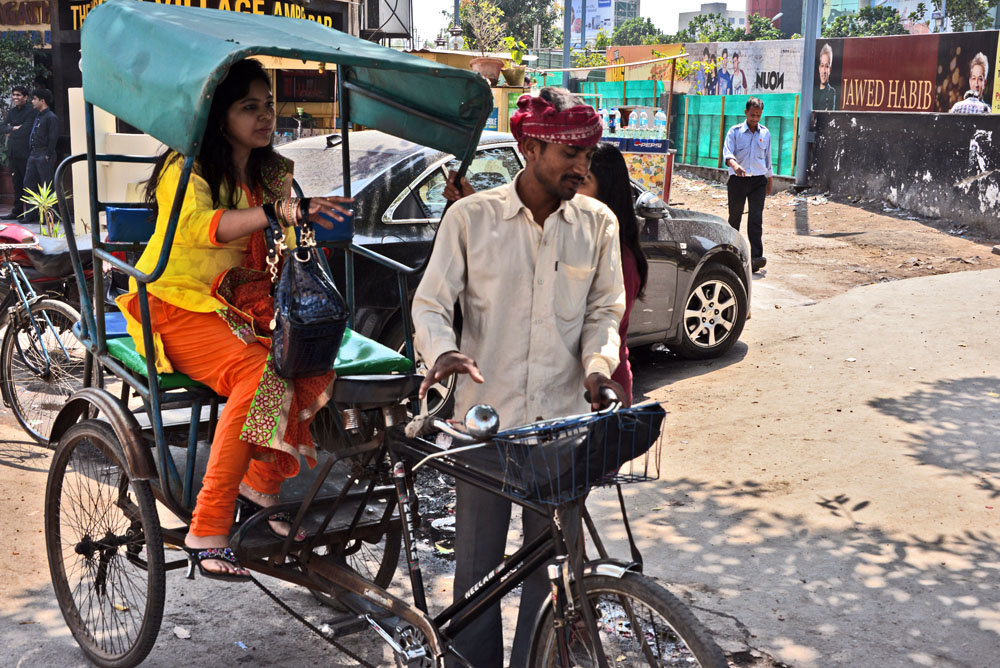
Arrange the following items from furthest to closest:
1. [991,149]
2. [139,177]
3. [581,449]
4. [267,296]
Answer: [991,149] < [139,177] < [267,296] < [581,449]

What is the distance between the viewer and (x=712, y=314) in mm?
7918

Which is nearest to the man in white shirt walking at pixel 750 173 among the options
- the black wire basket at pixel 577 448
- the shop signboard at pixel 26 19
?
the black wire basket at pixel 577 448

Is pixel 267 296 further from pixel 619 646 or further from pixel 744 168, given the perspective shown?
pixel 744 168

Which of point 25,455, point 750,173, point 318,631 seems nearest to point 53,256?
point 25,455

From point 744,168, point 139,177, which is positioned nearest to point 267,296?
point 139,177

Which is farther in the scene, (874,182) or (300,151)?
(874,182)

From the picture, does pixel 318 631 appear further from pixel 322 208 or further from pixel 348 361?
pixel 322 208

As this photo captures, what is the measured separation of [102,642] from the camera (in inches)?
148

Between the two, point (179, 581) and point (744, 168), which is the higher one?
point (744, 168)

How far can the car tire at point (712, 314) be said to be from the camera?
7.79m

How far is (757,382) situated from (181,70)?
5192mm

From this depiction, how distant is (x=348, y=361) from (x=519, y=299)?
88 centimetres

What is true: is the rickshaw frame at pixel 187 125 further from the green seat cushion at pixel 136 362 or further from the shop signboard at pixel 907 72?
the shop signboard at pixel 907 72

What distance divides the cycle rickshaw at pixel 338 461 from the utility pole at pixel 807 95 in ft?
54.7
